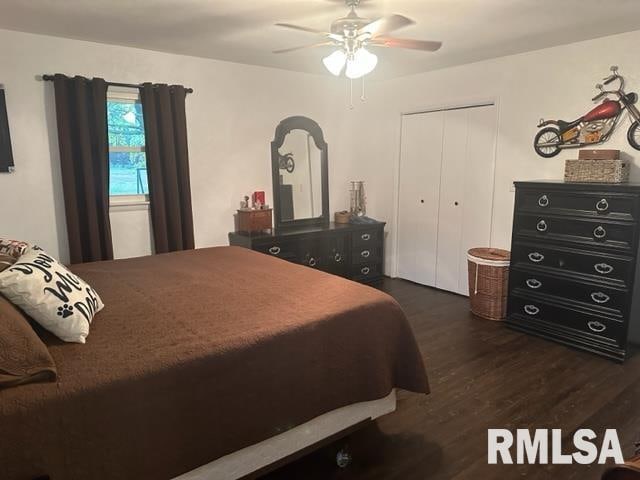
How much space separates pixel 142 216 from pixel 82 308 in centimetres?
219

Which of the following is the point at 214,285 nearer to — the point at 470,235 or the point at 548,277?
the point at 548,277

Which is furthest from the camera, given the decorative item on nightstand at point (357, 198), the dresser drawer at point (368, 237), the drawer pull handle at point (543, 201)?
the decorative item on nightstand at point (357, 198)

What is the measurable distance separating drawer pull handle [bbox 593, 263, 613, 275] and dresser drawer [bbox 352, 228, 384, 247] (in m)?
2.26

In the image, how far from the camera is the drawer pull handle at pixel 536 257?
11.0 ft

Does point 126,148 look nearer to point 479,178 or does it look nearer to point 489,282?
point 479,178

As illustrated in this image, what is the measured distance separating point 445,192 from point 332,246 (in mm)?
1293

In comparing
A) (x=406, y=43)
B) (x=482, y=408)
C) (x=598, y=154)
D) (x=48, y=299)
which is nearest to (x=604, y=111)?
(x=598, y=154)

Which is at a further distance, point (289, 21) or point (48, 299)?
point (289, 21)

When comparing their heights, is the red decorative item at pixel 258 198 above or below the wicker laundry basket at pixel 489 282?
above

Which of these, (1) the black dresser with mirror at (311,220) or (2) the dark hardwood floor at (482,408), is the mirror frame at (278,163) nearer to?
(1) the black dresser with mirror at (311,220)

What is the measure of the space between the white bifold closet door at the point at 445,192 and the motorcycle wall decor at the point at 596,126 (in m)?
0.49

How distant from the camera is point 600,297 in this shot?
3061 millimetres

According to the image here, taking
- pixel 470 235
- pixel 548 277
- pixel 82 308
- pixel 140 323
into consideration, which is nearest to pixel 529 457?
pixel 548 277

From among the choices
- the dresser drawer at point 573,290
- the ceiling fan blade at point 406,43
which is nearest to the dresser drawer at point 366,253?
the dresser drawer at point 573,290
